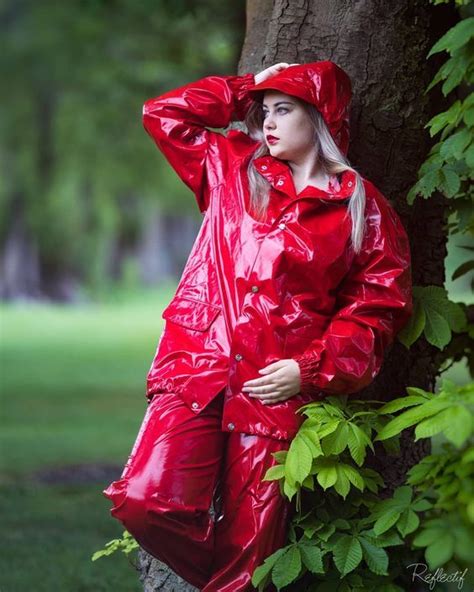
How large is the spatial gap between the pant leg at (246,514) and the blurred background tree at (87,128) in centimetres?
645

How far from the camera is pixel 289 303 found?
377 cm

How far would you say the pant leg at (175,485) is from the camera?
370 cm

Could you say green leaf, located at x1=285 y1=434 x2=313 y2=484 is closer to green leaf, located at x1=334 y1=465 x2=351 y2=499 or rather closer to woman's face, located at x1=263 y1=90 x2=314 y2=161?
green leaf, located at x1=334 y1=465 x2=351 y2=499

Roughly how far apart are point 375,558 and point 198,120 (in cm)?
169

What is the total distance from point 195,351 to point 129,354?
1535 centimetres

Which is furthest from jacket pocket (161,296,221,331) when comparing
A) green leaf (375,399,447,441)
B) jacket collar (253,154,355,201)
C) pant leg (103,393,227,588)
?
green leaf (375,399,447,441)

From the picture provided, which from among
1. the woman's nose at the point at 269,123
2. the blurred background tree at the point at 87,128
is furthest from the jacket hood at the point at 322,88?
the blurred background tree at the point at 87,128

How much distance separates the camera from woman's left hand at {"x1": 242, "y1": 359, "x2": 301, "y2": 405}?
3684 millimetres

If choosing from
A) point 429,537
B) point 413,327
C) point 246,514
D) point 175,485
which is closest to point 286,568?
point 246,514

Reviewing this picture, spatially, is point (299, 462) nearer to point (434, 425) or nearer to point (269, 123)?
point (434, 425)

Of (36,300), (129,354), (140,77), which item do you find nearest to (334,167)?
(140,77)

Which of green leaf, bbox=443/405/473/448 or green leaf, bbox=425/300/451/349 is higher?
green leaf, bbox=425/300/451/349

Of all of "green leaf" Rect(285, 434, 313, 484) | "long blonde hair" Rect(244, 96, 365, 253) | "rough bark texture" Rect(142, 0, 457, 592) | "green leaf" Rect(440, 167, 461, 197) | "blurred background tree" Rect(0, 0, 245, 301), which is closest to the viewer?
"green leaf" Rect(285, 434, 313, 484)

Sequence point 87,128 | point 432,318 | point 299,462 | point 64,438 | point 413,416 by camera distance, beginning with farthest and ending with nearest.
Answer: point 87,128 → point 64,438 → point 432,318 → point 299,462 → point 413,416
